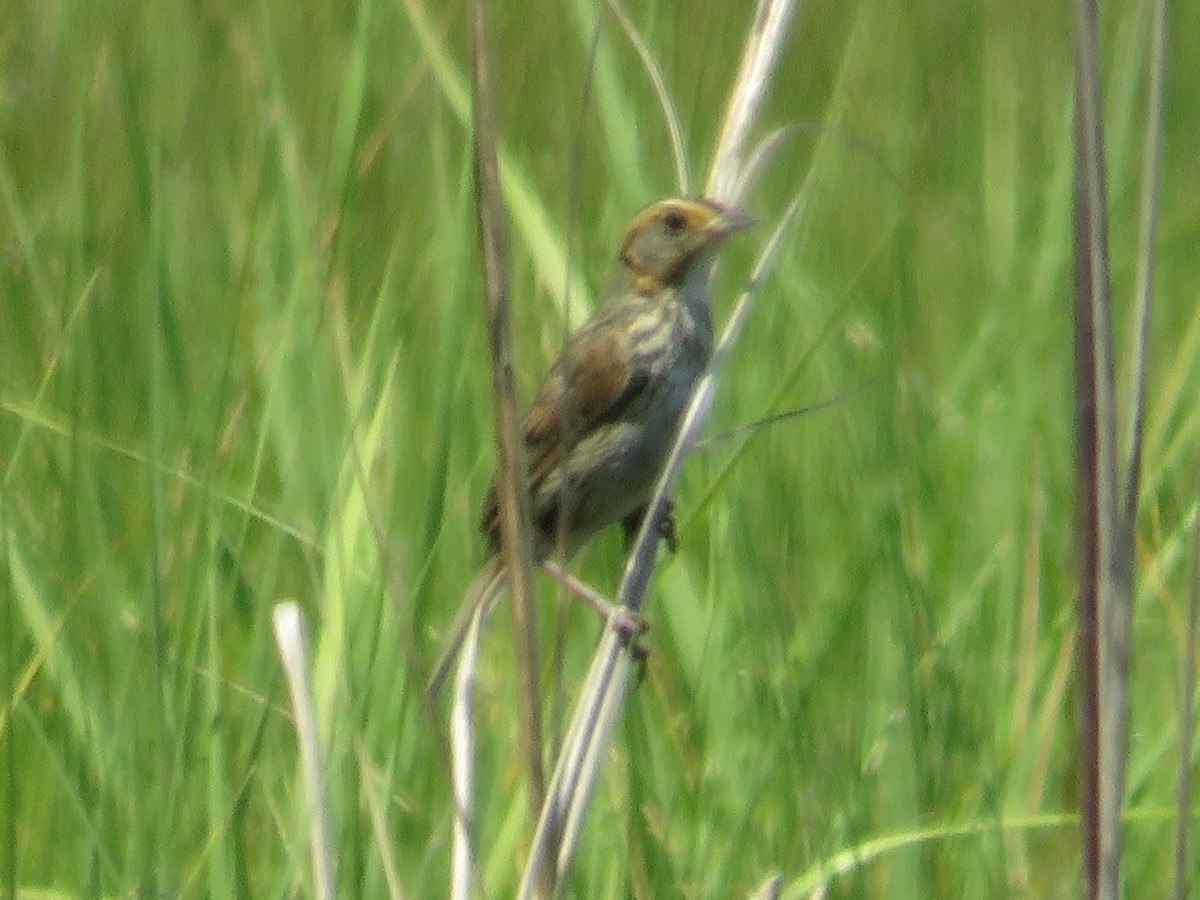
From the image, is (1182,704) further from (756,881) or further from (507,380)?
(756,881)

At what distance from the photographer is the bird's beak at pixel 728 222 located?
2752 millimetres

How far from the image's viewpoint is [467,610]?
111 inches

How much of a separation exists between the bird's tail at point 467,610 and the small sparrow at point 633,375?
175 mm

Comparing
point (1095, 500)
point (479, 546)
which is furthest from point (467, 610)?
point (1095, 500)

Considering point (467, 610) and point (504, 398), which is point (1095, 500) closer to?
point (504, 398)

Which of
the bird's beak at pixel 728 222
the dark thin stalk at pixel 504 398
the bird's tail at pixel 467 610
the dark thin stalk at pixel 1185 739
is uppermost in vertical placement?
the dark thin stalk at pixel 504 398

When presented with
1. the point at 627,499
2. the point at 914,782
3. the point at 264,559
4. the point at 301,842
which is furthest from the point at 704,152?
the point at 301,842

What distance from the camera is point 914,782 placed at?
2.64 m

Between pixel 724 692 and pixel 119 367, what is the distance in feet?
4.13

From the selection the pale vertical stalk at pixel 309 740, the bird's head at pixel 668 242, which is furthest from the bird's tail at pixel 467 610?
the bird's head at pixel 668 242

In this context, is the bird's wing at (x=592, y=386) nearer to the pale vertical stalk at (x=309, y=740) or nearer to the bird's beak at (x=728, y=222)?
the bird's beak at (x=728, y=222)

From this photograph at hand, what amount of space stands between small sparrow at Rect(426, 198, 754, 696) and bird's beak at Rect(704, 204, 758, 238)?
0.15 m

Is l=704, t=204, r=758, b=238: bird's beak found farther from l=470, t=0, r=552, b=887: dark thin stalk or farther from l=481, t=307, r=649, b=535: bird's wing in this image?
l=470, t=0, r=552, b=887: dark thin stalk

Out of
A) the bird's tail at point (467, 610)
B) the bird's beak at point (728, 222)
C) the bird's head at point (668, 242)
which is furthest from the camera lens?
the bird's head at point (668, 242)
